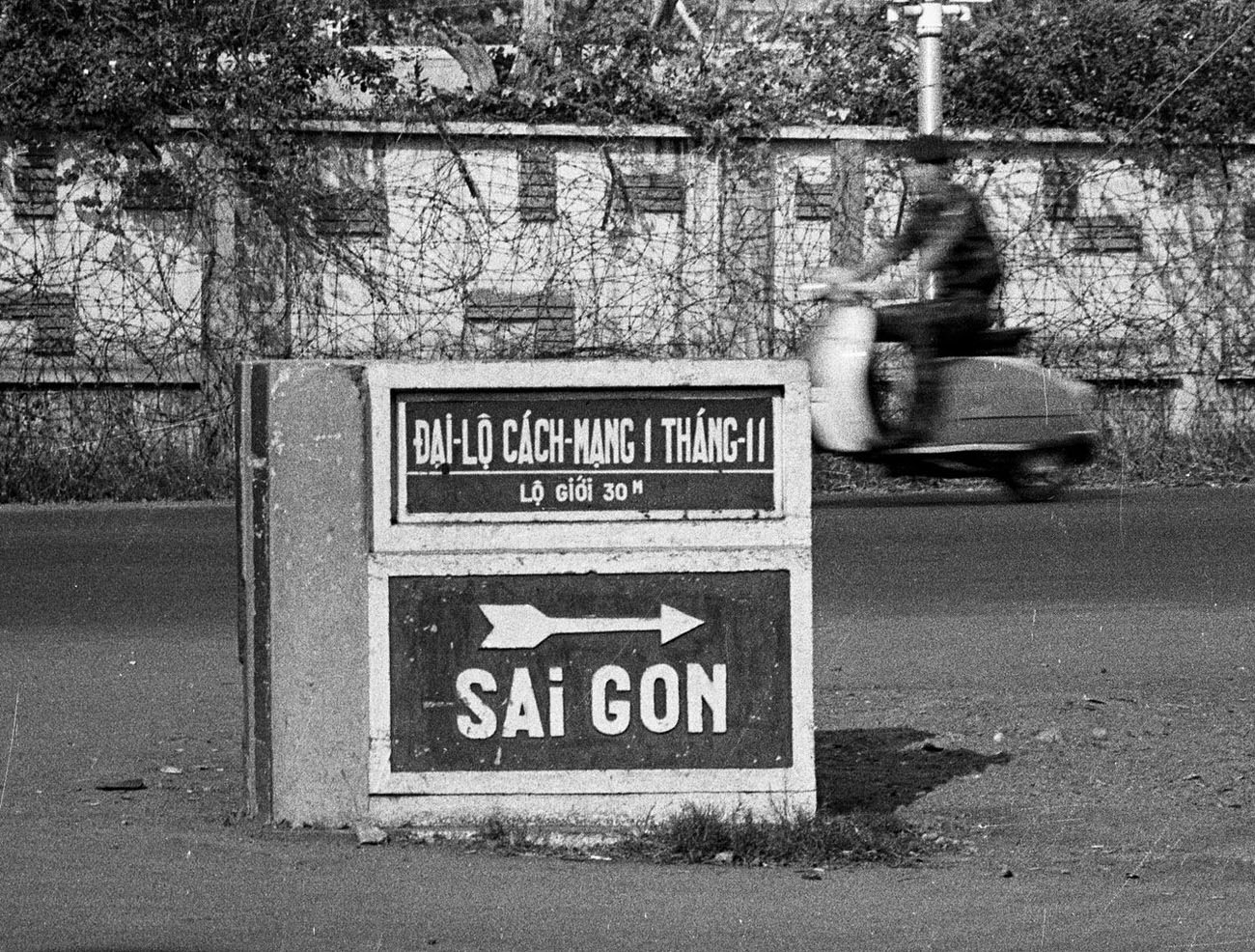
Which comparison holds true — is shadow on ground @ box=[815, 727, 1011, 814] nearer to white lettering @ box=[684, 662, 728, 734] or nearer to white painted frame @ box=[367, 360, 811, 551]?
white lettering @ box=[684, 662, 728, 734]

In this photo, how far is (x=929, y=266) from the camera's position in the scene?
730 centimetres

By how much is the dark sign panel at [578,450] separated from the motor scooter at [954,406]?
1.32 meters

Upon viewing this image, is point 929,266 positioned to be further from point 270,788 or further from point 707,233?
point 707,233

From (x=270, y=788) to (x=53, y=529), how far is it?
5953 mm

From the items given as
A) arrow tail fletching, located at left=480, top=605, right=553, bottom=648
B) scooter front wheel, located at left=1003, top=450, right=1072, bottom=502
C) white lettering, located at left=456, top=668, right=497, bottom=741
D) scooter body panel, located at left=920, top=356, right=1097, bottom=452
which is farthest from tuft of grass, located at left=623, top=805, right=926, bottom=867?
scooter front wheel, located at left=1003, top=450, right=1072, bottom=502

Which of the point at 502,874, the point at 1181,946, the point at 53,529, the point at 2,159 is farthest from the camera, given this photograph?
the point at 2,159

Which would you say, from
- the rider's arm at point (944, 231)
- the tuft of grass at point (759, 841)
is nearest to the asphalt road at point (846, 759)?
the tuft of grass at point (759, 841)

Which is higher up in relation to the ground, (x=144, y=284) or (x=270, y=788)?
(x=144, y=284)

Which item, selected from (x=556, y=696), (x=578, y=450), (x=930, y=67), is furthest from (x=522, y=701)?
(x=930, y=67)

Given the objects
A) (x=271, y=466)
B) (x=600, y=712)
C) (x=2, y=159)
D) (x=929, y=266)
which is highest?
(x=2, y=159)

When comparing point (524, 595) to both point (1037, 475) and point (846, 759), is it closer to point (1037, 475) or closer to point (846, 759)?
point (846, 759)

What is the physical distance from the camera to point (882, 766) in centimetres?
720

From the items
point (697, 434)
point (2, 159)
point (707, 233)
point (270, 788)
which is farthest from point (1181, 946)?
point (2, 159)

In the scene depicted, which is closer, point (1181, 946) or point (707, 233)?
point (1181, 946)
